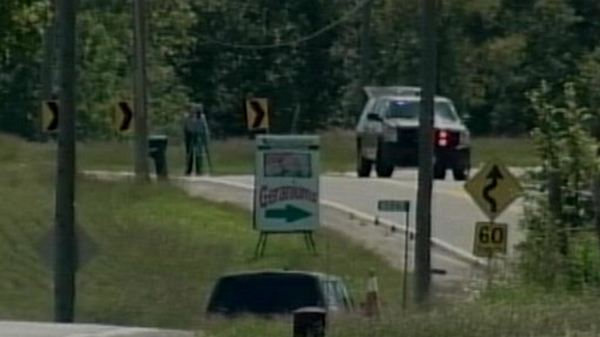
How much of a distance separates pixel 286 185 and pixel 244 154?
32.2 metres

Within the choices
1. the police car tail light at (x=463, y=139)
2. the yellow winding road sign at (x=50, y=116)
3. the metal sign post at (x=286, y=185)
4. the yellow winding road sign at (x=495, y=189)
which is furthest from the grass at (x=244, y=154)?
the yellow winding road sign at (x=495, y=189)

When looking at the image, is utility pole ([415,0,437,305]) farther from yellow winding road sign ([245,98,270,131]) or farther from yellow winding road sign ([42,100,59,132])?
yellow winding road sign ([42,100,59,132])

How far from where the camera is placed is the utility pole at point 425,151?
1195 inches

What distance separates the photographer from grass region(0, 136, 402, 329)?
3303cm

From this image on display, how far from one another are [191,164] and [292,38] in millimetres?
29041

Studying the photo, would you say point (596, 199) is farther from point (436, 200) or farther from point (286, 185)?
point (436, 200)

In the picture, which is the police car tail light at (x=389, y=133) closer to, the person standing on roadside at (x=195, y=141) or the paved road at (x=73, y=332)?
the person standing on roadside at (x=195, y=141)

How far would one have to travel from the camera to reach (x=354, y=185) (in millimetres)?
Answer: 50312

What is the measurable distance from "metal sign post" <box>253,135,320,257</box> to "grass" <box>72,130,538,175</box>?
21.1m

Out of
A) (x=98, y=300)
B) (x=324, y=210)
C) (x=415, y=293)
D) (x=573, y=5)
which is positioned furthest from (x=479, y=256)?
(x=573, y=5)

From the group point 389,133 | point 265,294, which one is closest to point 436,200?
point 389,133

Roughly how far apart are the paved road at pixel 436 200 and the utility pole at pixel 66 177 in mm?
10771

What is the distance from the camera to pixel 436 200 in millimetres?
47969

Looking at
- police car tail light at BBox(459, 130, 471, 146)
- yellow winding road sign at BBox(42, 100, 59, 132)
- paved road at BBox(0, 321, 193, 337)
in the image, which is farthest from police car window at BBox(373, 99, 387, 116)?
paved road at BBox(0, 321, 193, 337)
